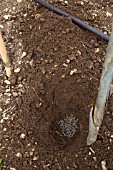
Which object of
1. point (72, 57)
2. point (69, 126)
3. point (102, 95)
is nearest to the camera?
point (102, 95)

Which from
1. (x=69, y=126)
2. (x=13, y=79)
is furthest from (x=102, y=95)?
(x=13, y=79)

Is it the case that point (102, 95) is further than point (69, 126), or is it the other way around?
point (69, 126)

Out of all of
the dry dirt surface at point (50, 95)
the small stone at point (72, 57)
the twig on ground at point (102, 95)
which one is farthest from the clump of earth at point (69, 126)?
the small stone at point (72, 57)

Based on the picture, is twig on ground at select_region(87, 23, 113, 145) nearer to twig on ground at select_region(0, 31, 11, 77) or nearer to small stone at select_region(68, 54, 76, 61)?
small stone at select_region(68, 54, 76, 61)

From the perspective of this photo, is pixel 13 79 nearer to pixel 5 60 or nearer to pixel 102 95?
pixel 5 60

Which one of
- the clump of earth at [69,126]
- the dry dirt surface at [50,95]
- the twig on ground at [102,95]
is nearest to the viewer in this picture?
the twig on ground at [102,95]

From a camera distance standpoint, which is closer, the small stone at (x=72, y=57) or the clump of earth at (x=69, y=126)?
the clump of earth at (x=69, y=126)

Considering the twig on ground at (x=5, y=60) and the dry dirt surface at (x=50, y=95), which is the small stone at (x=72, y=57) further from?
the twig on ground at (x=5, y=60)

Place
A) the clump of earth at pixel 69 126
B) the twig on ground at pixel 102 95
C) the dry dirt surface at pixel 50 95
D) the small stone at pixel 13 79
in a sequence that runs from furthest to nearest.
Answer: the small stone at pixel 13 79, the clump of earth at pixel 69 126, the dry dirt surface at pixel 50 95, the twig on ground at pixel 102 95
